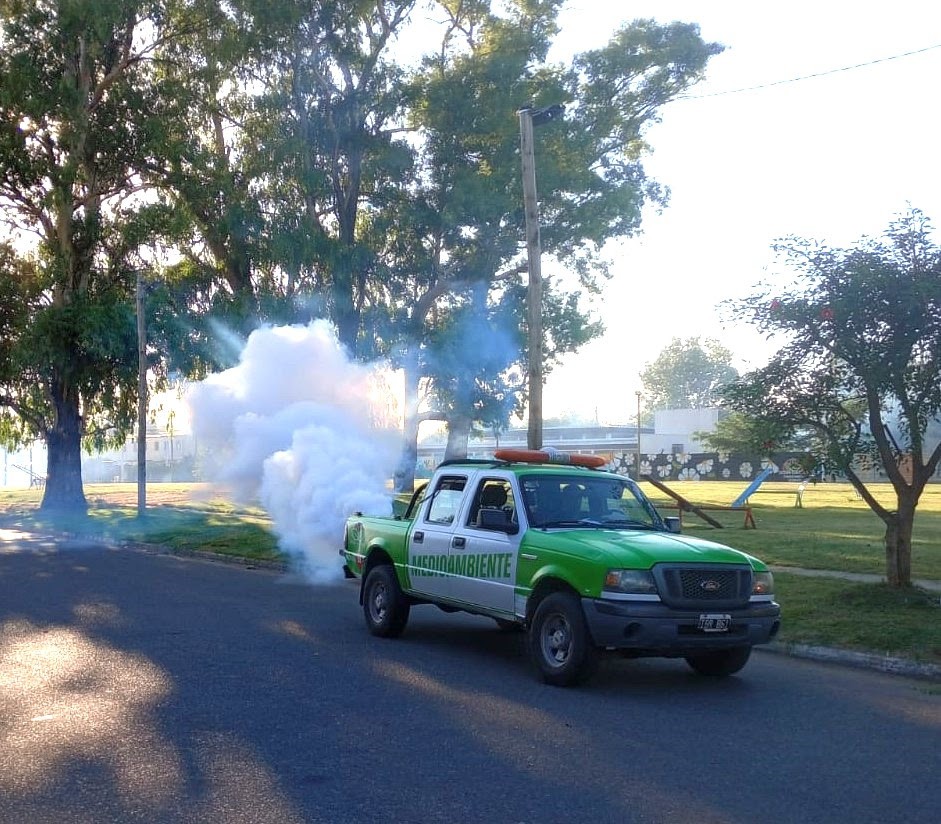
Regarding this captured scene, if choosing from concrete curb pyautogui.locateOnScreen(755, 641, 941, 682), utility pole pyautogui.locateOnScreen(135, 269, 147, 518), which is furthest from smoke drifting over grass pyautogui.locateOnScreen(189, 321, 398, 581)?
utility pole pyautogui.locateOnScreen(135, 269, 147, 518)

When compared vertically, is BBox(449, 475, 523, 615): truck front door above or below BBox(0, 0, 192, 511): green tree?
below

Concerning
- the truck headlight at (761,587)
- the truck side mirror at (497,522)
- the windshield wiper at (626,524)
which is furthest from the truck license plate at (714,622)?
the truck side mirror at (497,522)

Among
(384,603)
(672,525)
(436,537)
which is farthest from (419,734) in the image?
(384,603)

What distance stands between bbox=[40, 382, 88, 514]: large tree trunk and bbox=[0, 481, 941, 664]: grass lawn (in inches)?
32.4

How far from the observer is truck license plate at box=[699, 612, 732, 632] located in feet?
28.7

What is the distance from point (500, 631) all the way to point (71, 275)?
2661cm

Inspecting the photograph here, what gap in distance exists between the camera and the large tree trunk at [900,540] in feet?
42.0

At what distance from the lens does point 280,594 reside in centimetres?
1552

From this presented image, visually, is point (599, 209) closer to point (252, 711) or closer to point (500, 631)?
point (500, 631)

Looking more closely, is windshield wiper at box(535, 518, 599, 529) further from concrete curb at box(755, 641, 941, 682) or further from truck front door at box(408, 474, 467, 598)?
concrete curb at box(755, 641, 941, 682)

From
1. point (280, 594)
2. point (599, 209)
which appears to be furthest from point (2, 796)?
point (599, 209)

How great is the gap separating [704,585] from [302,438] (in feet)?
34.2

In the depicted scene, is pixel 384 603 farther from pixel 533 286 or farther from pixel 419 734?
pixel 533 286

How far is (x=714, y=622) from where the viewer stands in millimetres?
8805
